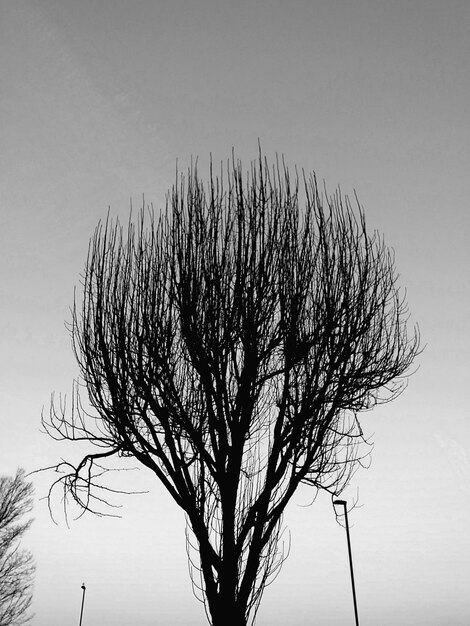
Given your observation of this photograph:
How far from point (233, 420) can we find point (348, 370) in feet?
6.14

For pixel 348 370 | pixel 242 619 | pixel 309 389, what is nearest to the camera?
pixel 242 619

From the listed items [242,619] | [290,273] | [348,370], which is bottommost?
[242,619]

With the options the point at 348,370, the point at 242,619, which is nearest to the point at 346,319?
the point at 348,370

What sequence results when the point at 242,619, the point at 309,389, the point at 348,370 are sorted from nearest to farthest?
the point at 242,619
the point at 309,389
the point at 348,370

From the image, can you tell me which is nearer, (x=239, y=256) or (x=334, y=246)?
(x=239, y=256)

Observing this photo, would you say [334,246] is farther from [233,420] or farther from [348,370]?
[233,420]

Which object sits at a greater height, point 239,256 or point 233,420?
point 239,256

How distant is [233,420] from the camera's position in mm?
6562

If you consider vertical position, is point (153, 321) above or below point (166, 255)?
below

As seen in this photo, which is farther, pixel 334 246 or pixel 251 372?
pixel 334 246

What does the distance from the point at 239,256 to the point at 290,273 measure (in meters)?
0.75

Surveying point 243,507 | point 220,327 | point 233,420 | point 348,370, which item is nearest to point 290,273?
point 220,327

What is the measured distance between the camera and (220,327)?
261 inches

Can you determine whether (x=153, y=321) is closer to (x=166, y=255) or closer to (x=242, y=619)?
(x=166, y=255)
